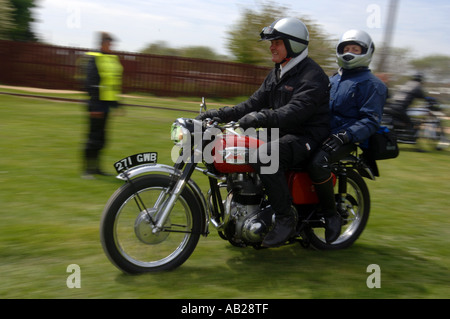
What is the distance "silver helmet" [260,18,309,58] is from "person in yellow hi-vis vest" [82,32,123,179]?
3.41 m

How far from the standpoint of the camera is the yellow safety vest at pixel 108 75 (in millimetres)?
7051

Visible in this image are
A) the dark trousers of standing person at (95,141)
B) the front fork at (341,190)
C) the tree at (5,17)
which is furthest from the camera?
the tree at (5,17)

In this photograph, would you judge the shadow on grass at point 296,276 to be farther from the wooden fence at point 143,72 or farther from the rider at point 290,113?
the wooden fence at point 143,72

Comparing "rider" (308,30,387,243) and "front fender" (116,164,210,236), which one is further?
"rider" (308,30,387,243)

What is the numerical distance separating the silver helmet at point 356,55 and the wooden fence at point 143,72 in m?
18.1

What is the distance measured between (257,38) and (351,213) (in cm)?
2302

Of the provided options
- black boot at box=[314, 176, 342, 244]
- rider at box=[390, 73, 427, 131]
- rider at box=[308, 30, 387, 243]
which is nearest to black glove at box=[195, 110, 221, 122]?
rider at box=[308, 30, 387, 243]

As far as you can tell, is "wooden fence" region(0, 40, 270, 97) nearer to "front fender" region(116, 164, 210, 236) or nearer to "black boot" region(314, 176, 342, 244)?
"front fender" region(116, 164, 210, 236)

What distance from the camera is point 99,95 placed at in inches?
281

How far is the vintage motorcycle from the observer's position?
13.1 feet

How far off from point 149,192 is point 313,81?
1648mm

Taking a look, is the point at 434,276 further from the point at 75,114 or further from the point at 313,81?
the point at 75,114

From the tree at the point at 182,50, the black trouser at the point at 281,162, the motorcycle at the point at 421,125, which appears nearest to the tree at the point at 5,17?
the tree at the point at 182,50

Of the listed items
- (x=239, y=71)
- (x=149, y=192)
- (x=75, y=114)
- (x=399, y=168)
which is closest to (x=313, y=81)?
(x=149, y=192)
